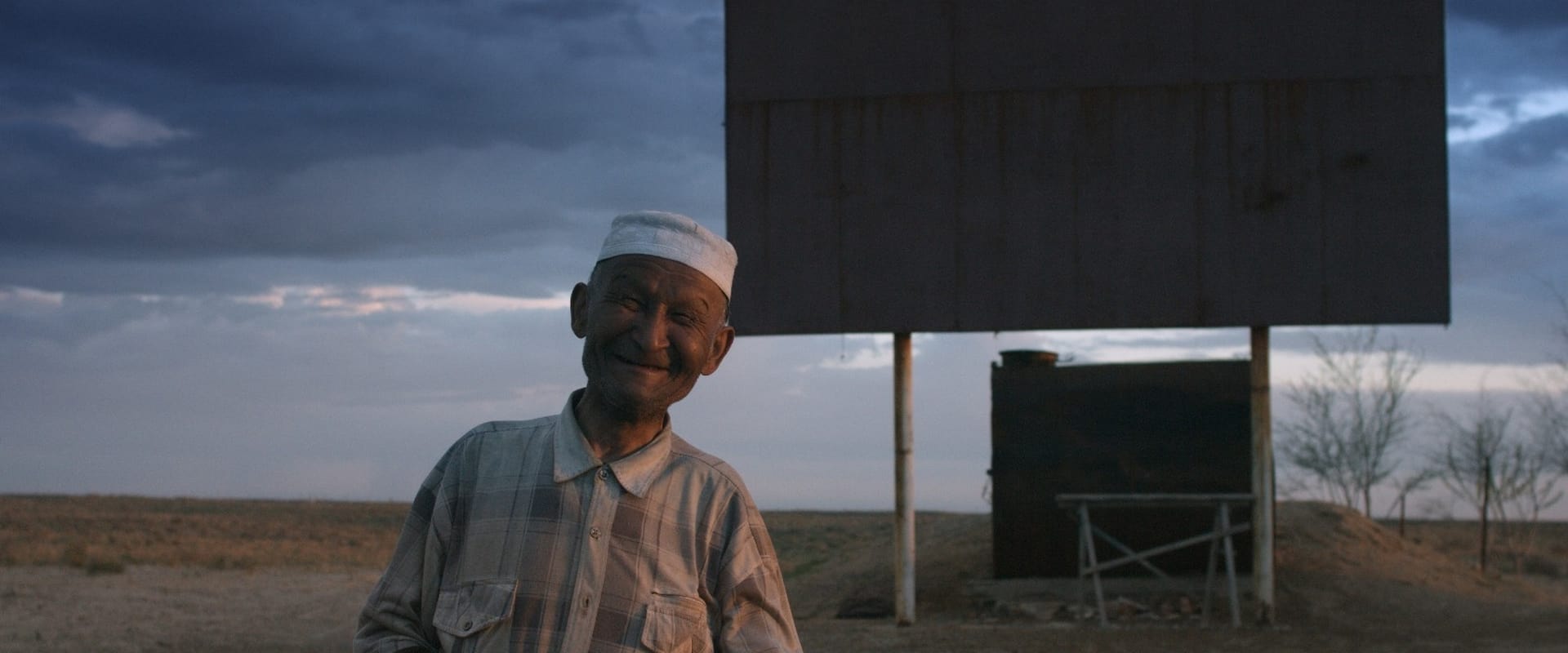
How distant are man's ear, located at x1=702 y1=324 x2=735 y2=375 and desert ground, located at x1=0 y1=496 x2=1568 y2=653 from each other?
11.5 meters

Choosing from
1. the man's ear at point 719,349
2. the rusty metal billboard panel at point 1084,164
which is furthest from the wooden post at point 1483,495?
the man's ear at point 719,349

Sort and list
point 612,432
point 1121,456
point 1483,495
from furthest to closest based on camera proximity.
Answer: point 1483,495 < point 1121,456 < point 612,432

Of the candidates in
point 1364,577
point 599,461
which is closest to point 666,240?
point 599,461

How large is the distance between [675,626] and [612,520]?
0.20 m

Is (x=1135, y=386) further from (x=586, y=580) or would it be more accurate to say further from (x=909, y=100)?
(x=586, y=580)

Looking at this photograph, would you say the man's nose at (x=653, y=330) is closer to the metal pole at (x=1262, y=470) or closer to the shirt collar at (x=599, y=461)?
the shirt collar at (x=599, y=461)

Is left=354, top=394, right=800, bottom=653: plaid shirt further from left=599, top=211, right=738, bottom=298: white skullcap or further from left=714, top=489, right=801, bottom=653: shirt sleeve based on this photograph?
left=599, top=211, right=738, bottom=298: white skullcap

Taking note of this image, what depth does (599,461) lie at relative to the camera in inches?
93.6

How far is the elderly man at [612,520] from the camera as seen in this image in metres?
2.30

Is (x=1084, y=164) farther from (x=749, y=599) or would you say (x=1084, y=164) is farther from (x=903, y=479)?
(x=749, y=599)

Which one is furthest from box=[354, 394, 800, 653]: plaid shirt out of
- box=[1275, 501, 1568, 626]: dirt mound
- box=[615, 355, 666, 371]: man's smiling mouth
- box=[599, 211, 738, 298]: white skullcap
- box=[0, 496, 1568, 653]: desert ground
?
box=[1275, 501, 1568, 626]: dirt mound

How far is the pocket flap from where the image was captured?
2281mm

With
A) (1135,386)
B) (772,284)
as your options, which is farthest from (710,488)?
(1135,386)

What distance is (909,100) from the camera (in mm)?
15641
